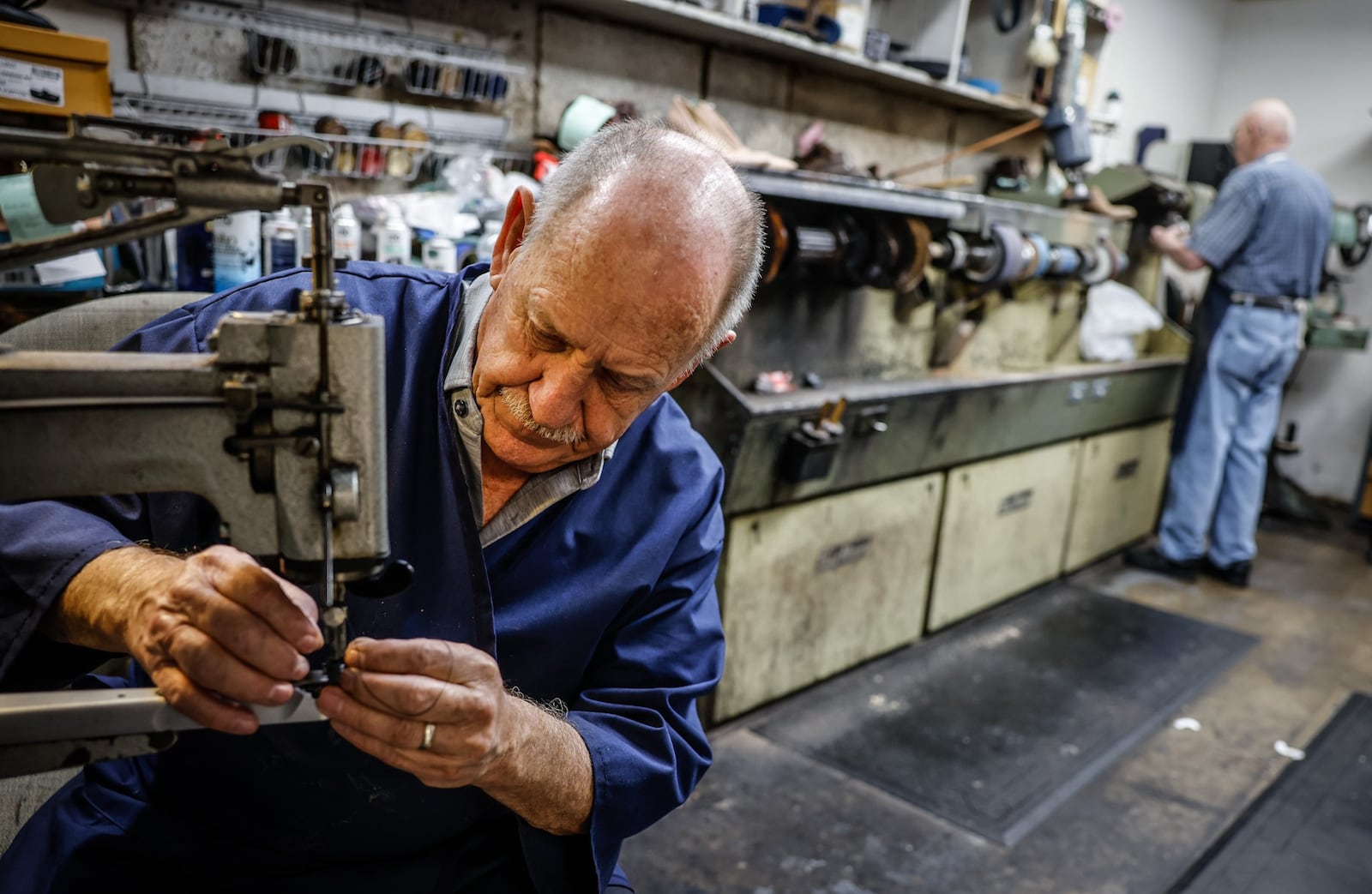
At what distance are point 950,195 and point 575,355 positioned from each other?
2.31 m

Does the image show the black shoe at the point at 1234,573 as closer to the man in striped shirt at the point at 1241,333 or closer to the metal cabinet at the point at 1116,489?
the man in striped shirt at the point at 1241,333

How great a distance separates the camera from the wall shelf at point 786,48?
2.56 m

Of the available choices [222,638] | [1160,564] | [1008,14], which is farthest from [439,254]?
[1160,564]

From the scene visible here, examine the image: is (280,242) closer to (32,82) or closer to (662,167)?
(32,82)

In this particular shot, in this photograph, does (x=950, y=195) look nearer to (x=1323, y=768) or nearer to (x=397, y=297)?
(x=1323, y=768)

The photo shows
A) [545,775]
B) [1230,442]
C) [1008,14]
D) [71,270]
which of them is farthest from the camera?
[1230,442]

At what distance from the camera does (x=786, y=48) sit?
118 inches

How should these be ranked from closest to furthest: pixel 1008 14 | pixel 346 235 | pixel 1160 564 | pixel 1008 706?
pixel 346 235 < pixel 1008 706 < pixel 1008 14 < pixel 1160 564

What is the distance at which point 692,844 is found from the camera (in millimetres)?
2211

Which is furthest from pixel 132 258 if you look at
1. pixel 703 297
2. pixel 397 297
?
pixel 703 297

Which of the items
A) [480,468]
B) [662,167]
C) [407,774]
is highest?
[662,167]

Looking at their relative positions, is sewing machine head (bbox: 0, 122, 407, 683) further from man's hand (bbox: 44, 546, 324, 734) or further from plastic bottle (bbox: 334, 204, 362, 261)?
plastic bottle (bbox: 334, 204, 362, 261)

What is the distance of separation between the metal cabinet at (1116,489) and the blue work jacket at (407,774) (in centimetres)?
328

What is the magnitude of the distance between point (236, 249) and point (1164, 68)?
5548 mm
